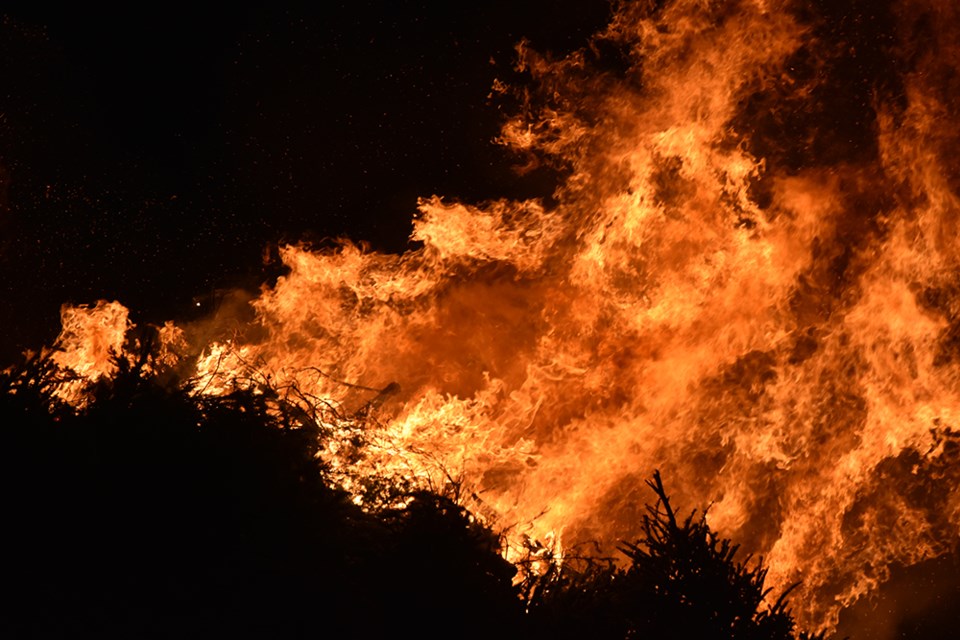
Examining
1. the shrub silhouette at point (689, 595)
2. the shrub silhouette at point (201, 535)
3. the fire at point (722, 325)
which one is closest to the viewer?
the shrub silhouette at point (201, 535)

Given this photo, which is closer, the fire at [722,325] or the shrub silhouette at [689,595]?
A: the shrub silhouette at [689,595]

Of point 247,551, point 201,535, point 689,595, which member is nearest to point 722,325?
point 689,595

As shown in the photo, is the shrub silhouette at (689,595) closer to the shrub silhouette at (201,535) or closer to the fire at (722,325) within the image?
the shrub silhouette at (201,535)

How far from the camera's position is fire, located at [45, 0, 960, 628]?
8.80 metres

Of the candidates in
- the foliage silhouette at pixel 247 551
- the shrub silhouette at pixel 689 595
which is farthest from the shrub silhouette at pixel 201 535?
the shrub silhouette at pixel 689 595

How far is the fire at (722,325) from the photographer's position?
28.9ft

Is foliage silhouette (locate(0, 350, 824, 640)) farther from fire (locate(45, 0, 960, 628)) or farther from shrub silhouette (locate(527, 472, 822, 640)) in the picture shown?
fire (locate(45, 0, 960, 628))

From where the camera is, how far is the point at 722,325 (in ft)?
29.9

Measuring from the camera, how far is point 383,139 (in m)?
10.7

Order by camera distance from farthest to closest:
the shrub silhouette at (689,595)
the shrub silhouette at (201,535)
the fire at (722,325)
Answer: the fire at (722,325) → the shrub silhouette at (689,595) → the shrub silhouette at (201,535)

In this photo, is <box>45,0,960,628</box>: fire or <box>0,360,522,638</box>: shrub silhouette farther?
<box>45,0,960,628</box>: fire

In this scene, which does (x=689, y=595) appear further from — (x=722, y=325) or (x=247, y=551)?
(x=722, y=325)

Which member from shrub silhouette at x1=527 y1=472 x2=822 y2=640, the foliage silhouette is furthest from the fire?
shrub silhouette at x1=527 y1=472 x2=822 y2=640

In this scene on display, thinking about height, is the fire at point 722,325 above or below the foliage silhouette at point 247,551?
above
